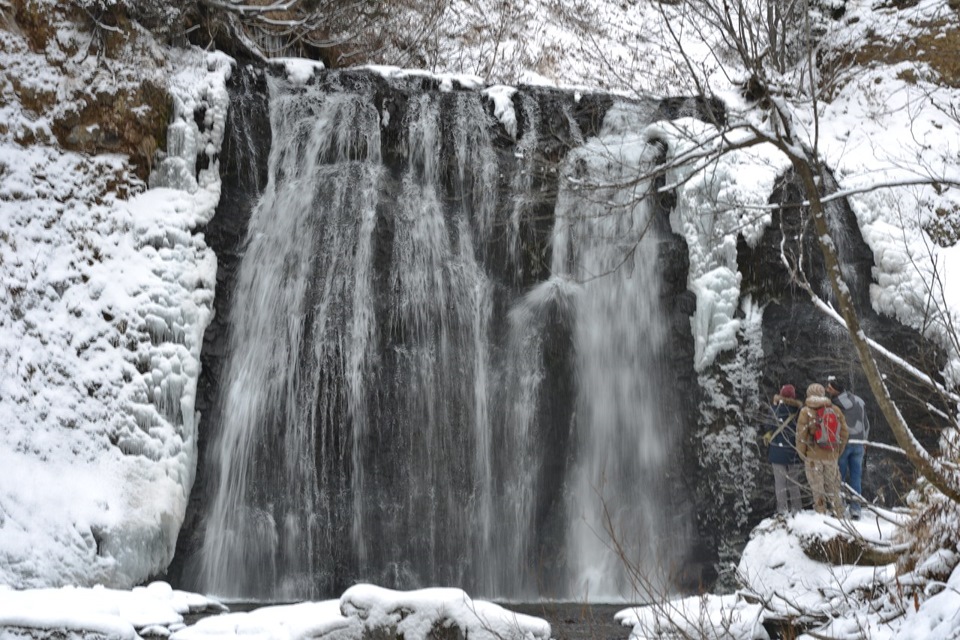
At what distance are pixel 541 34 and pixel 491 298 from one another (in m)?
8.90

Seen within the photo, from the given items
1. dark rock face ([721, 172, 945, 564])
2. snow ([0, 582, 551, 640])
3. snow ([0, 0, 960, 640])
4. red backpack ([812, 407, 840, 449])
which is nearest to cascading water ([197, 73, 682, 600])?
snow ([0, 0, 960, 640])

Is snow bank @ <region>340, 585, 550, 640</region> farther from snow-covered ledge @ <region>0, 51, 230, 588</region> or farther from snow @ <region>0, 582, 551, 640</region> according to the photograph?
snow-covered ledge @ <region>0, 51, 230, 588</region>

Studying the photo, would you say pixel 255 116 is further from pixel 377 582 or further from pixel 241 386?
pixel 377 582

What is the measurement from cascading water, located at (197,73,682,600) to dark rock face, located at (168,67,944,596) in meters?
0.04

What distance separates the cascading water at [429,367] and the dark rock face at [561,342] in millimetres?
37

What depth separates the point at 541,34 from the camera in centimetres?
1808

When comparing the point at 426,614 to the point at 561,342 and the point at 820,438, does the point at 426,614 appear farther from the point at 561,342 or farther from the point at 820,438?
the point at 561,342

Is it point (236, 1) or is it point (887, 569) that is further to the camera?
point (236, 1)

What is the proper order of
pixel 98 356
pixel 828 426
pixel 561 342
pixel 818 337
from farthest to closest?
pixel 561 342 → pixel 818 337 → pixel 98 356 → pixel 828 426

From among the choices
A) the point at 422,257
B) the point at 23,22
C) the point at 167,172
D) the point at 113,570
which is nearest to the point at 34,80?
the point at 23,22

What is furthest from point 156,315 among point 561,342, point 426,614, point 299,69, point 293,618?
point 426,614

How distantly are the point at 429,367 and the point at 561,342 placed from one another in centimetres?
164

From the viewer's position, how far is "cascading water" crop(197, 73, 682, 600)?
9.62 metres

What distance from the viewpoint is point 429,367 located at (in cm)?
1025
